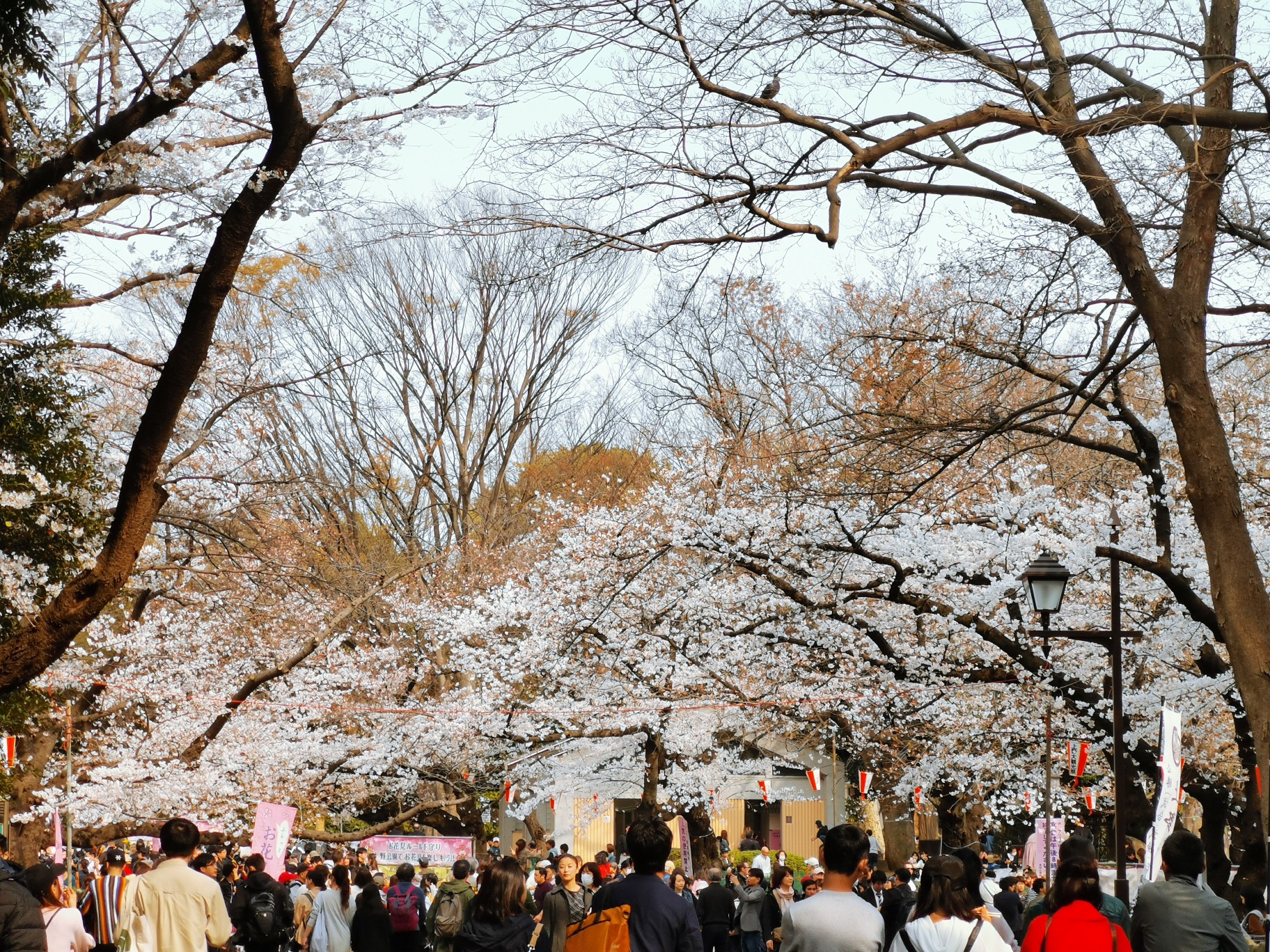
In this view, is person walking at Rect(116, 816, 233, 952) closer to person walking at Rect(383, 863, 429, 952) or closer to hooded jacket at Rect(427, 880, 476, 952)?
hooded jacket at Rect(427, 880, 476, 952)

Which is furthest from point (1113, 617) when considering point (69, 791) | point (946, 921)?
point (69, 791)

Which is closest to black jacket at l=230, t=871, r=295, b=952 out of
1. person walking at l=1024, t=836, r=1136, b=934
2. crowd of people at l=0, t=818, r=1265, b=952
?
crowd of people at l=0, t=818, r=1265, b=952

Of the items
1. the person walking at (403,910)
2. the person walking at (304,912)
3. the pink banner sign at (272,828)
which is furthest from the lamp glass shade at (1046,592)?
the pink banner sign at (272,828)

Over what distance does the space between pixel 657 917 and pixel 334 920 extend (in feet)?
22.4

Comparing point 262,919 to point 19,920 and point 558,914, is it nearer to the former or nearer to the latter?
point 558,914

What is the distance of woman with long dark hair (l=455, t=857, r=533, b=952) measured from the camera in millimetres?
7387

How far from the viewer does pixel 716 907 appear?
13188mm

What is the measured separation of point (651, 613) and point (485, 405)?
9.57 meters

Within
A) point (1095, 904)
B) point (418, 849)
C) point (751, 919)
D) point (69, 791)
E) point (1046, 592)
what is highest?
point (1046, 592)

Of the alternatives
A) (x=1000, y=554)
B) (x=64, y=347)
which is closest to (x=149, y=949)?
(x=64, y=347)

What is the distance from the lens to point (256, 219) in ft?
25.5

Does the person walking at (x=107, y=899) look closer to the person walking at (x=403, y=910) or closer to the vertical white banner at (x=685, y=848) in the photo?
the person walking at (x=403, y=910)

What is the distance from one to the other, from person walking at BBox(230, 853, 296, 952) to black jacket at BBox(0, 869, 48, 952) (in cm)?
614

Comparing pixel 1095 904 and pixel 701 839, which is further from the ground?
pixel 1095 904
